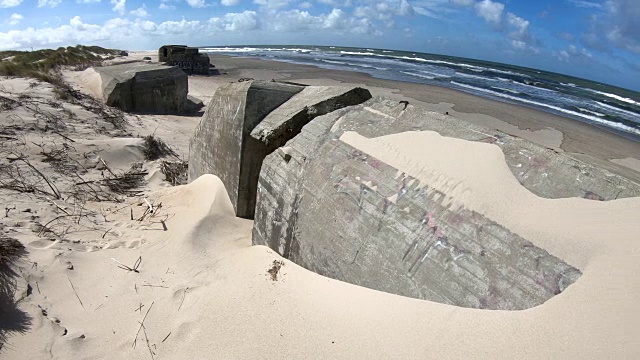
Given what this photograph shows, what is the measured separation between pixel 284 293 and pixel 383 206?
86cm

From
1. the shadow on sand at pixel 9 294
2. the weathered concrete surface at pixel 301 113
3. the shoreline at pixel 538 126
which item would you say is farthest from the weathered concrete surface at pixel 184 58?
the shadow on sand at pixel 9 294

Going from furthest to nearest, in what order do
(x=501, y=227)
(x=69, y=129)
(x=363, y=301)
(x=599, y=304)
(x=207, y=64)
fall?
1. (x=207, y=64)
2. (x=69, y=129)
3. (x=363, y=301)
4. (x=501, y=227)
5. (x=599, y=304)

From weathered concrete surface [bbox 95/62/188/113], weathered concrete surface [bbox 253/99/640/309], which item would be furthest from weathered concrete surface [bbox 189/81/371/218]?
weathered concrete surface [bbox 95/62/188/113]

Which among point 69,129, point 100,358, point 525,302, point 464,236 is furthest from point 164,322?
point 69,129

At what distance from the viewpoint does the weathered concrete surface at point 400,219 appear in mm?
1841

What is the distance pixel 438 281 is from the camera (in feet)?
6.53

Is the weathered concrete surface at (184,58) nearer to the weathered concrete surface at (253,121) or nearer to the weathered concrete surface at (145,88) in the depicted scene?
the weathered concrete surface at (145,88)

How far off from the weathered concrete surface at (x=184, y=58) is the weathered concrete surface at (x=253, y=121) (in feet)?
64.4

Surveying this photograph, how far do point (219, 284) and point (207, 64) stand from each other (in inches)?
902

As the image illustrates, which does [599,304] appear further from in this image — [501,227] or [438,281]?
[438,281]

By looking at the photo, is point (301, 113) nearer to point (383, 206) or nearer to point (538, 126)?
point (383, 206)

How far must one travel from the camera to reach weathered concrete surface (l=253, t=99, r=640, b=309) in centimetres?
184

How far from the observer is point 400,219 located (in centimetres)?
229

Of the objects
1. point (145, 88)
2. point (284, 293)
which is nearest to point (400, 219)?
point (284, 293)
